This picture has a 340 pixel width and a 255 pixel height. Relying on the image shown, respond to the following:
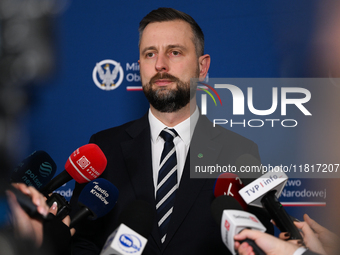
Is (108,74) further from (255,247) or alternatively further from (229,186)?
(255,247)

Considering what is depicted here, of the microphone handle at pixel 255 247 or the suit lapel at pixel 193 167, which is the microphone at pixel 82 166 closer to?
the suit lapel at pixel 193 167

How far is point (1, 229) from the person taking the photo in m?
0.83

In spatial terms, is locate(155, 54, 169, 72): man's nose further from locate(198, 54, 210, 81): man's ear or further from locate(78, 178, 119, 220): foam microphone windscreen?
locate(78, 178, 119, 220): foam microphone windscreen

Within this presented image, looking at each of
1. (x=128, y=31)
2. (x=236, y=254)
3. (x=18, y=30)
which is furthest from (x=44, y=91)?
(x=236, y=254)

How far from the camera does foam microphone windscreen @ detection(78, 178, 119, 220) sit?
1.35 meters

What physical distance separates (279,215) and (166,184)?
69 centimetres

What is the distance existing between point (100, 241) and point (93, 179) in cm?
37

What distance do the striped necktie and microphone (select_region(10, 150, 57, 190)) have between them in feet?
1.87

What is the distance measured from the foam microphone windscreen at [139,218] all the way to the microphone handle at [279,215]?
0.46 metres

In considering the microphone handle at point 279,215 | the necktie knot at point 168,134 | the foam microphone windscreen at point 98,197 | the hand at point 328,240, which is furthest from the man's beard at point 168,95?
the hand at point 328,240

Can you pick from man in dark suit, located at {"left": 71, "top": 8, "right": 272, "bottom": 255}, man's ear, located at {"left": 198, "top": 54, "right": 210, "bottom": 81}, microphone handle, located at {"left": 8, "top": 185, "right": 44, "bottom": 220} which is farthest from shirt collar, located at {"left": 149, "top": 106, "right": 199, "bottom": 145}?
microphone handle, located at {"left": 8, "top": 185, "right": 44, "bottom": 220}

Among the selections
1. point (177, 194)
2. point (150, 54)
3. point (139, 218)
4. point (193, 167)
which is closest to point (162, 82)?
point (150, 54)

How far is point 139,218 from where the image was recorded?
3.94 feet

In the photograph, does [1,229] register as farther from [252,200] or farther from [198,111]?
[198,111]
